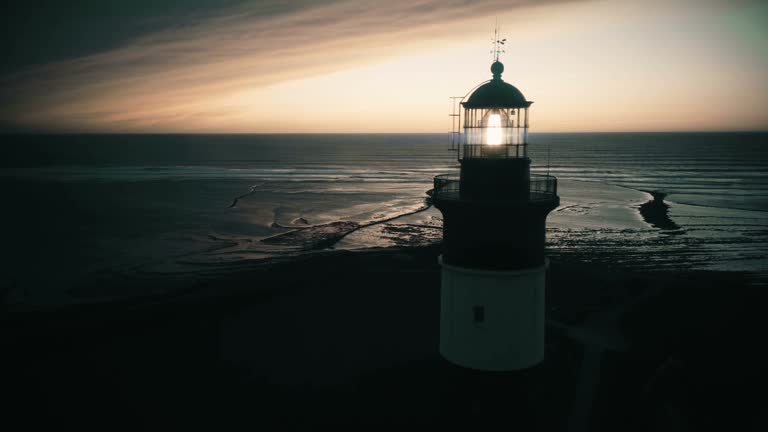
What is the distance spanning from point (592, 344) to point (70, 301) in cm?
1766

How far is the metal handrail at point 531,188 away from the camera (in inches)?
413

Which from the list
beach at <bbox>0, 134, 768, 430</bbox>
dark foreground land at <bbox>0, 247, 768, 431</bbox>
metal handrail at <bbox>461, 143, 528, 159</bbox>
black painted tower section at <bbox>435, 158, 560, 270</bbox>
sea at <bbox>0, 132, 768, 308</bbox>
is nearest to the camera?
black painted tower section at <bbox>435, 158, 560, 270</bbox>

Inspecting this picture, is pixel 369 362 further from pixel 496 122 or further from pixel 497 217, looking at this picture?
pixel 496 122

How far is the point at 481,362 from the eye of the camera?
404 inches

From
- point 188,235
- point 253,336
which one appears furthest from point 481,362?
point 188,235

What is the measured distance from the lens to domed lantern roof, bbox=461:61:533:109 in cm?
1060

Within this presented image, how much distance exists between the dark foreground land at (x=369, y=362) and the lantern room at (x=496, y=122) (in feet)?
13.4

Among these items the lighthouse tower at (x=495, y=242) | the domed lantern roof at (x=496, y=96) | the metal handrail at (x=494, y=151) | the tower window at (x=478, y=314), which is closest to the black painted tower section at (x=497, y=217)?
the lighthouse tower at (x=495, y=242)

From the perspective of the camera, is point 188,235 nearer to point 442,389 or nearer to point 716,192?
point 442,389

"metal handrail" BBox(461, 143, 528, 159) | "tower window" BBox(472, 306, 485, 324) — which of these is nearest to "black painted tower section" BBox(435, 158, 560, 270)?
"metal handrail" BBox(461, 143, 528, 159)

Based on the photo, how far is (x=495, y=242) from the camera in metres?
10.1

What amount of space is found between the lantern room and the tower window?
9.13ft

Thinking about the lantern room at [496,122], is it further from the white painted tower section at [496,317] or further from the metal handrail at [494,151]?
the white painted tower section at [496,317]

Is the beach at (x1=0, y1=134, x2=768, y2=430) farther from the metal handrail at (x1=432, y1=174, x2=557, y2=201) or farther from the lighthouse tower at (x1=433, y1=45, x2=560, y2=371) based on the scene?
the metal handrail at (x1=432, y1=174, x2=557, y2=201)
